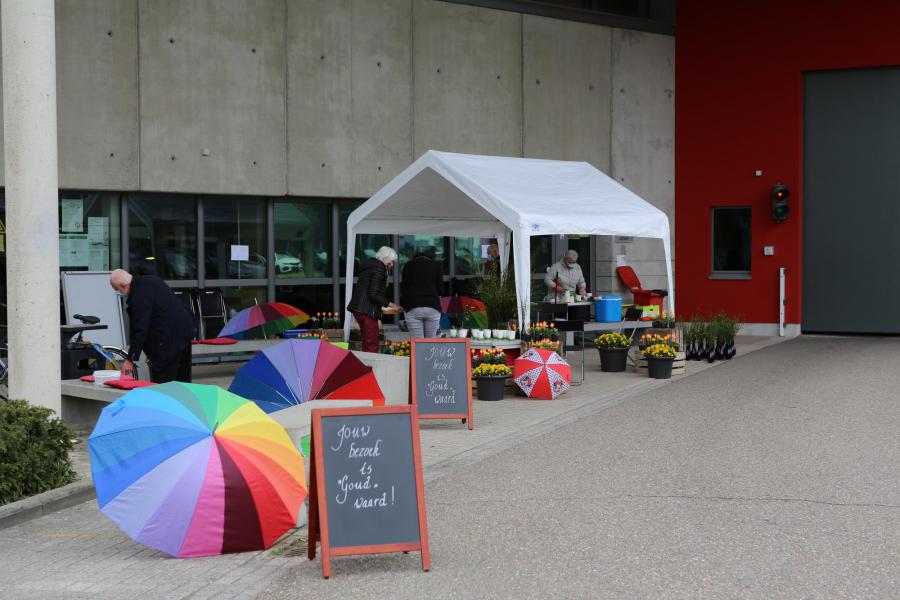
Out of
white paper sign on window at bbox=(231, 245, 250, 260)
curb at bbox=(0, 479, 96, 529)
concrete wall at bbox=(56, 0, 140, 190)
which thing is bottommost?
curb at bbox=(0, 479, 96, 529)

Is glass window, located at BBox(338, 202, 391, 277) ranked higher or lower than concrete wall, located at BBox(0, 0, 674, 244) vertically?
lower

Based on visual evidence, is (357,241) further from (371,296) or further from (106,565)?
(106,565)

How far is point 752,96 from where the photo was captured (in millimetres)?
22516

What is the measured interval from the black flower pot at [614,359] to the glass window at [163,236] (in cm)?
617

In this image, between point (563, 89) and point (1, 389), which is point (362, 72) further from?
point (1, 389)

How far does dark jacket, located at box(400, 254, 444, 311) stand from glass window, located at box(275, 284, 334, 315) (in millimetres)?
4048

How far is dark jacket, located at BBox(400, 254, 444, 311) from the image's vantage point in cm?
1414

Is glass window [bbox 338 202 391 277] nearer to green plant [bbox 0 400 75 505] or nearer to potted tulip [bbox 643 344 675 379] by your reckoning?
potted tulip [bbox 643 344 675 379]

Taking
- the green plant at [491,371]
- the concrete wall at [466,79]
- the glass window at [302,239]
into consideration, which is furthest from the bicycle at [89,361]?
the concrete wall at [466,79]

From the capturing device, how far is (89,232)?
52.2ft

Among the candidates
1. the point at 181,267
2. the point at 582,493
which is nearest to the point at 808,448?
the point at 582,493

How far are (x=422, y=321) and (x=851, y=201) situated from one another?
11.4 metres

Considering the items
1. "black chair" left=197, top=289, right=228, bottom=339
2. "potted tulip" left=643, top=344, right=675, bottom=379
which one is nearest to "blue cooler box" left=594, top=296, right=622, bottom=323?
"potted tulip" left=643, top=344, right=675, bottom=379

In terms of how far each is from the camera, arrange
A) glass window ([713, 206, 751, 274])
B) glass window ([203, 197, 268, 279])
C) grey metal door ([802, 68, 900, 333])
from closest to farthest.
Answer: glass window ([203, 197, 268, 279]) < grey metal door ([802, 68, 900, 333]) < glass window ([713, 206, 751, 274])
